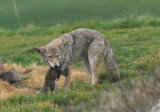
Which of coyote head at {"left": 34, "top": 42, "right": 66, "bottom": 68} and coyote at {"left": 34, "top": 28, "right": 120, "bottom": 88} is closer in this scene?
coyote head at {"left": 34, "top": 42, "right": 66, "bottom": 68}

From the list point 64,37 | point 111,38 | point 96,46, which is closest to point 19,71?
point 64,37

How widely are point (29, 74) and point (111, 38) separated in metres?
7.07

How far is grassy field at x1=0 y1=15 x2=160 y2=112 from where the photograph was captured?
275cm

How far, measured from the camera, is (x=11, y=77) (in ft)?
28.1

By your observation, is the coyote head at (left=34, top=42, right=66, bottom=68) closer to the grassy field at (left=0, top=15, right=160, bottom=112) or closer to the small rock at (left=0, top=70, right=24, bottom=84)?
the grassy field at (left=0, top=15, right=160, bottom=112)

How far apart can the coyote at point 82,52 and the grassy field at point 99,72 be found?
308 mm

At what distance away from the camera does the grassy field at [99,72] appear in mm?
2746

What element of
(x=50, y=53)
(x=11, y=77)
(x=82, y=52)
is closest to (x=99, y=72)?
(x=82, y=52)

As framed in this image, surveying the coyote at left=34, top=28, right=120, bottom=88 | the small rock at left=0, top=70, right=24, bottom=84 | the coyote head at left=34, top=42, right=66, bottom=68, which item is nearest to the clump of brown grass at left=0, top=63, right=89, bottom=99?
the small rock at left=0, top=70, right=24, bottom=84

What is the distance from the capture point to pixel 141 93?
8.50 feet

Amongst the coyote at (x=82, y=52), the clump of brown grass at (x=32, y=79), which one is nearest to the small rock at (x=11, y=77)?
the clump of brown grass at (x=32, y=79)

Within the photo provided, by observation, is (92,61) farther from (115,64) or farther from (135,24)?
(135,24)

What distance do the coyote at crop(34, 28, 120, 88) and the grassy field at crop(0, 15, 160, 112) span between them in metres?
0.31

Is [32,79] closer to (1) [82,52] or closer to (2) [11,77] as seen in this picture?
(2) [11,77]
